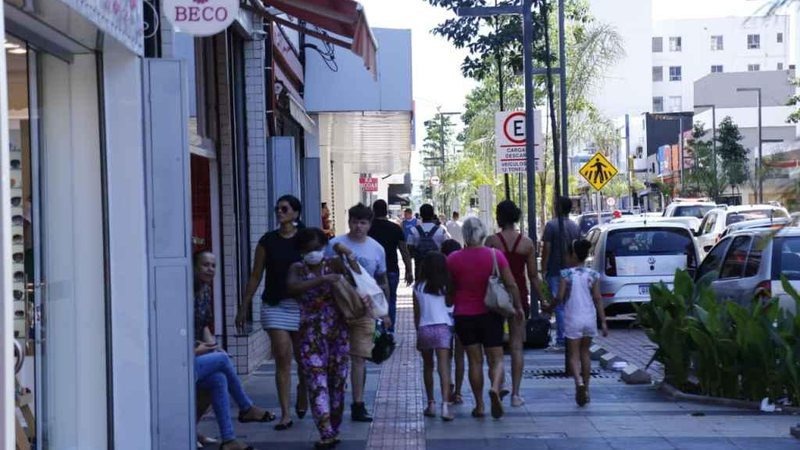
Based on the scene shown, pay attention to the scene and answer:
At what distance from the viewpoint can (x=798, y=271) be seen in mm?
13422

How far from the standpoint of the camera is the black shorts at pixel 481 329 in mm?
10453

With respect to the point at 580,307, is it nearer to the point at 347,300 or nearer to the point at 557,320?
the point at 347,300

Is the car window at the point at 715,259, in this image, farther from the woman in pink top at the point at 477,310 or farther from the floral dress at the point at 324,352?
the floral dress at the point at 324,352

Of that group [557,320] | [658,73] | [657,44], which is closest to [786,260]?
[557,320]

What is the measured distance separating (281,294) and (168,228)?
6.68 feet

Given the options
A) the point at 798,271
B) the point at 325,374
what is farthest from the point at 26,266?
the point at 798,271

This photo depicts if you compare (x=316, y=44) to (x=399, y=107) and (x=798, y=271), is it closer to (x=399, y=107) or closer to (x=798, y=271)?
(x=399, y=107)

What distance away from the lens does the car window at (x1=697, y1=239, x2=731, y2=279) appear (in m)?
14.3

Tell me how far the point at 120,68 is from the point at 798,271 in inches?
321

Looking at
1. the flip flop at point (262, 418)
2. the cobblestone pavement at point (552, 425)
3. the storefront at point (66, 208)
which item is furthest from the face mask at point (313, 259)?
the storefront at point (66, 208)

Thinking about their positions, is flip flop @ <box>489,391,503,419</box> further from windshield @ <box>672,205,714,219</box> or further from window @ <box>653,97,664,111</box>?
window @ <box>653,97,664,111</box>

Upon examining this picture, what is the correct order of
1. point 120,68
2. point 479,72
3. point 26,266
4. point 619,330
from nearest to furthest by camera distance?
point 26,266, point 120,68, point 619,330, point 479,72

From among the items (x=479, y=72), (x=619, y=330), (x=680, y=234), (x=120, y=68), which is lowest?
(x=619, y=330)

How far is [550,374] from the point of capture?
1371 cm
